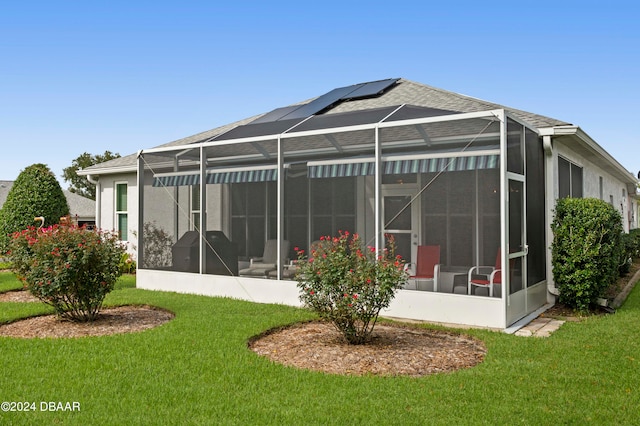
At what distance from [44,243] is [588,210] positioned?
314 inches

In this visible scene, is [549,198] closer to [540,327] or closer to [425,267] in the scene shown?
[540,327]

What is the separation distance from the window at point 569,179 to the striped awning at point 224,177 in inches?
203

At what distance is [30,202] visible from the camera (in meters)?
16.6

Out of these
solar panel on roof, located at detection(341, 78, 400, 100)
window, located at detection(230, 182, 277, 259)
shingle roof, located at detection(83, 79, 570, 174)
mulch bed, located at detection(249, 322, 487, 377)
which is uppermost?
solar panel on roof, located at detection(341, 78, 400, 100)

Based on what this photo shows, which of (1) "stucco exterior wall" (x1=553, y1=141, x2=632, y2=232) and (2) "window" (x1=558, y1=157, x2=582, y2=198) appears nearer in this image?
(1) "stucco exterior wall" (x1=553, y1=141, x2=632, y2=232)

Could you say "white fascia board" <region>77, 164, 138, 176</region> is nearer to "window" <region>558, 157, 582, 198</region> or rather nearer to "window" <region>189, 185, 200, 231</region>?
"window" <region>189, 185, 200, 231</region>

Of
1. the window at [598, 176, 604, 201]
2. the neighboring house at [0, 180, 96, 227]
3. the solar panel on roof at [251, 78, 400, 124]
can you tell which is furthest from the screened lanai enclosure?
the neighboring house at [0, 180, 96, 227]

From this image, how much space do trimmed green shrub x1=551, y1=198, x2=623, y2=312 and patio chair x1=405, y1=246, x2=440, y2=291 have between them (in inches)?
80.5

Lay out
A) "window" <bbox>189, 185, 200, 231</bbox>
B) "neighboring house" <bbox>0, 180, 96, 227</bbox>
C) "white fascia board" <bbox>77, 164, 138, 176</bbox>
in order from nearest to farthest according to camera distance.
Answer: "window" <bbox>189, 185, 200, 231</bbox> < "white fascia board" <bbox>77, 164, 138, 176</bbox> < "neighboring house" <bbox>0, 180, 96, 227</bbox>

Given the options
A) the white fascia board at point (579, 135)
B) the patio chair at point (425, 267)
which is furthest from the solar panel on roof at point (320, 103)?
the white fascia board at point (579, 135)

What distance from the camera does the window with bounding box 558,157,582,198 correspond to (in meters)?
9.02

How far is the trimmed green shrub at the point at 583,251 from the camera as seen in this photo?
7.61 metres

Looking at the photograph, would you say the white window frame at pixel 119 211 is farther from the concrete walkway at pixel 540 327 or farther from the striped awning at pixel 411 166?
the concrete walkway at pixel 540 327

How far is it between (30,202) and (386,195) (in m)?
13.9
